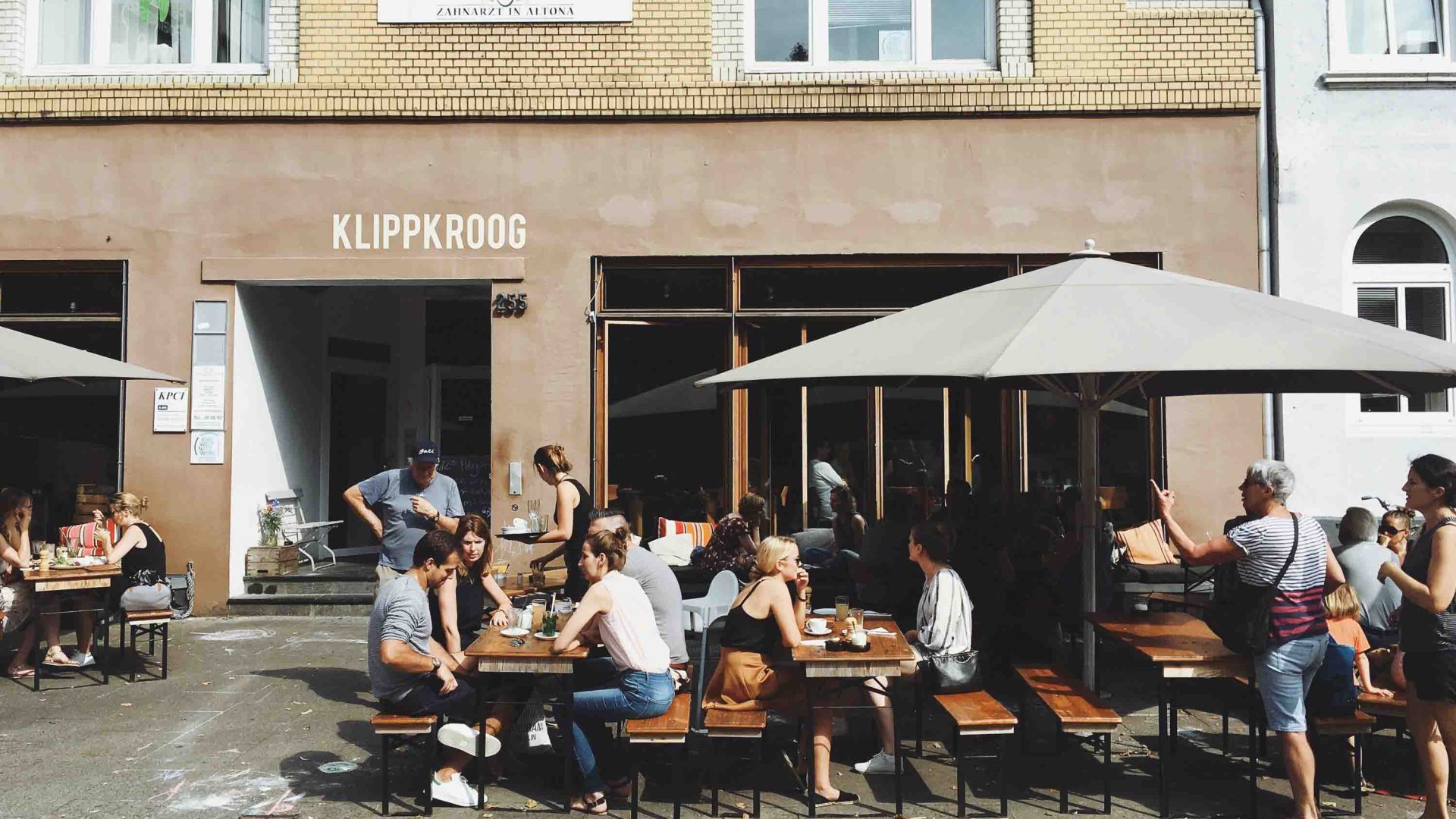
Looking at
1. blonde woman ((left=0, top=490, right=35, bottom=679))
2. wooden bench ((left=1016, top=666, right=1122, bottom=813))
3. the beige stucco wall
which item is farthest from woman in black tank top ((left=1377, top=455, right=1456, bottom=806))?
blonde woman ((left=0, top=490, right=35, bottom=679))

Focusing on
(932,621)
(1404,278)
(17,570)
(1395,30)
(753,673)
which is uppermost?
(1395,30)

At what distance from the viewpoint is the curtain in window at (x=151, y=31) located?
11.8m

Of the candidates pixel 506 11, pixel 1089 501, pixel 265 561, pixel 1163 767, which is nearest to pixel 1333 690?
pixel 1163 767

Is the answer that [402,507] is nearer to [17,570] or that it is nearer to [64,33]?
[17,570]

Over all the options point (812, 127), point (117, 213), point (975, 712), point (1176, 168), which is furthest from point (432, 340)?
point (975, 712)

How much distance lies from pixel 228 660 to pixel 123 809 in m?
3.50

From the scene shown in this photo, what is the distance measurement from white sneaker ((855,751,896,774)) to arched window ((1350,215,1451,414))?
24.2 ft

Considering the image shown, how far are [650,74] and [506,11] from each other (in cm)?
155

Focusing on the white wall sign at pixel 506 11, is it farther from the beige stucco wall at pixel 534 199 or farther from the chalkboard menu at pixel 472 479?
the chalkboard menu at pixel 472 479

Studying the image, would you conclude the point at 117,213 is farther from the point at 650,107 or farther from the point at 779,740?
the point at 779,740

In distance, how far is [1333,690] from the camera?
581 centimetres

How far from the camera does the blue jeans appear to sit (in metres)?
5.84

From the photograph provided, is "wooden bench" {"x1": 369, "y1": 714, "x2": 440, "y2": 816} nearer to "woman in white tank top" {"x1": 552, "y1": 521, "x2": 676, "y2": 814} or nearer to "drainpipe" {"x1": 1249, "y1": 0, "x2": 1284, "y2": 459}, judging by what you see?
"woman in white tank top" {"x1": 552, "y1": 521, "x2": 676, "y2": 814}

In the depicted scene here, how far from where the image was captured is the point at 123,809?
574cm
